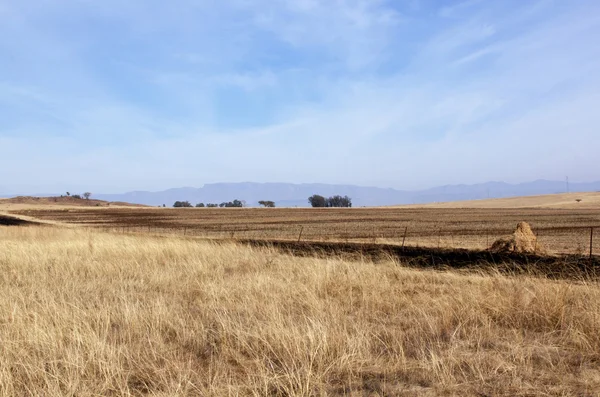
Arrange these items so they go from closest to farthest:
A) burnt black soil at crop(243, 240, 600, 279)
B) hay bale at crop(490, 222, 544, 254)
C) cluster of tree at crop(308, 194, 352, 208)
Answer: burnt black soil at crop(243, 240, 600, 279) → hay bale at crop(490, 222, 544, 254) → cluster of tree at crop(308, 194, 352, 208)

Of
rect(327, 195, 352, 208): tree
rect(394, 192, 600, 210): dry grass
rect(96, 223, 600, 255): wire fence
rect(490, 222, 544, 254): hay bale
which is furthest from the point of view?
rect(327, 195, 352, 208): tree

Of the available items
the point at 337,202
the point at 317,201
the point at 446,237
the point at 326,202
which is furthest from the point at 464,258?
the point at 337,202

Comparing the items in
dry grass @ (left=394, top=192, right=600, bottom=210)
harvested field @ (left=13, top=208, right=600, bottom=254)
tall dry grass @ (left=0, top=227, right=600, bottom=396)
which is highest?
dry grass @ (left=394, top=192, right=600, bottom=210)

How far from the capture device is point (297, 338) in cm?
541

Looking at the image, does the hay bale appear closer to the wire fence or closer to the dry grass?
the wire fence

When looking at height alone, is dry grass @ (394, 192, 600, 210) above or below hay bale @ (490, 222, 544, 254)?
above

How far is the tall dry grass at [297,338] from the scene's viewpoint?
14.8 feet

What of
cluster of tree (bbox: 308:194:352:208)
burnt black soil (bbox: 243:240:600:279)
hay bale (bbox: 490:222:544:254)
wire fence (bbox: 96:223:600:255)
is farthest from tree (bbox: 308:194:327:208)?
hay bale (bbox: 490:222:544:254)

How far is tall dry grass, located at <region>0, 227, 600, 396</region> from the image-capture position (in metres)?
4.50

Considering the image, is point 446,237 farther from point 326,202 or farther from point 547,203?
point 326,202

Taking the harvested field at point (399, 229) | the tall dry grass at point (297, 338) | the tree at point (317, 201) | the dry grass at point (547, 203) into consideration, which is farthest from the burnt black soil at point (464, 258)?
the tree at point (317, 201)

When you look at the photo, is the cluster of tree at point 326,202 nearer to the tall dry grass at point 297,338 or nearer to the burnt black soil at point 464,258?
the burnt black soil at point 464,258

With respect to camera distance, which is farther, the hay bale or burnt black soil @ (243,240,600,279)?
the hay bale

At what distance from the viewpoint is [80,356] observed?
5055 mm
